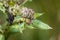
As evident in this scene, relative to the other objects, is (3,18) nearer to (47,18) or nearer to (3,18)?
(3,18)

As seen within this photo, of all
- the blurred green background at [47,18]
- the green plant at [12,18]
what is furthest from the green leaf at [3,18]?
the blurred green background at [47,18]

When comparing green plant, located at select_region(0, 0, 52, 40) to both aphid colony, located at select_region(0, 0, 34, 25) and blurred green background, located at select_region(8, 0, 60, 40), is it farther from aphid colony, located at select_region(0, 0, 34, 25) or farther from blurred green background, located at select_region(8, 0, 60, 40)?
blurred green background, located at select_region(8, 0, 60, 40)

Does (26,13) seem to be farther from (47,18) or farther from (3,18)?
(47,18)

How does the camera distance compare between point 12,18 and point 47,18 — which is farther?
point 47,18

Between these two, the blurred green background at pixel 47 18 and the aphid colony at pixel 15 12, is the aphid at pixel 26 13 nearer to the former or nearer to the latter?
the aphid colony at pixel 15 12

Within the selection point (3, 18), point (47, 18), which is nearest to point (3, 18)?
point (3, 18)

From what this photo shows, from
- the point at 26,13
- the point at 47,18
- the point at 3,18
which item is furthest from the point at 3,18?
the point at 47,18

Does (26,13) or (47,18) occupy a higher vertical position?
(47,18)

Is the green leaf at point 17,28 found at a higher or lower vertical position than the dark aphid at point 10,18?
lower

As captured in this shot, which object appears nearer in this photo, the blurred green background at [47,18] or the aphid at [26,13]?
the aphid at [26,13]

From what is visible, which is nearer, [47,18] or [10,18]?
[10,18]
